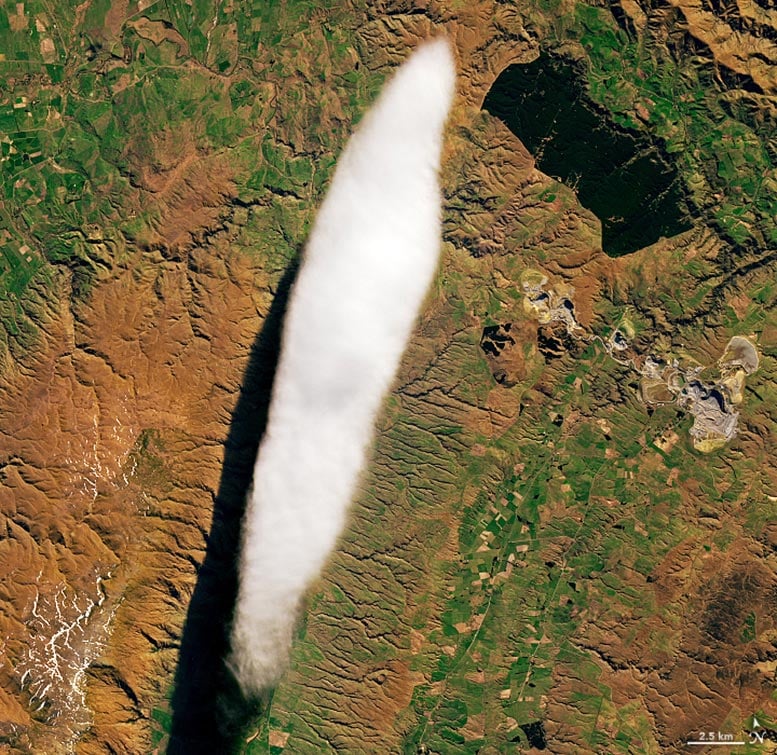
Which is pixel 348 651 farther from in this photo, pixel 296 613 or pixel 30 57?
pixel 30 57

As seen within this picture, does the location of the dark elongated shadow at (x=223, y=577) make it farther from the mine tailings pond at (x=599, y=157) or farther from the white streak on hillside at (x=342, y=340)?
the mine tailings pond at (x=599, y=157)

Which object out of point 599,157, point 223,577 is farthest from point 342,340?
point 599,157

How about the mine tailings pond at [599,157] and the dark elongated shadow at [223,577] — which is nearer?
the dark elongated shadow at [223,577]

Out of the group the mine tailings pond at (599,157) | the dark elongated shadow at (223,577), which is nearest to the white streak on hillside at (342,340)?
the dark elongated shadow at (223,577)

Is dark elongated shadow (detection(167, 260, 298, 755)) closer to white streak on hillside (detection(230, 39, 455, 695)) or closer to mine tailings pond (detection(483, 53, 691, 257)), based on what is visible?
white streak on hillside (detection(230, 39, 455, 695))

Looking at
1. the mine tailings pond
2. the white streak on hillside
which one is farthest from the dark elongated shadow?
the mine tailings pond

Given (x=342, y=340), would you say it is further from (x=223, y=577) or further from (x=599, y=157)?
(x=599, y=157)
